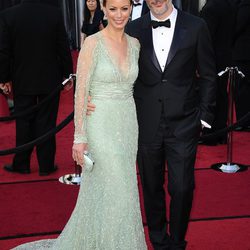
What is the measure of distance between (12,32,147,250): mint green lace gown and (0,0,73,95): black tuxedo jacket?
1940 millimetres

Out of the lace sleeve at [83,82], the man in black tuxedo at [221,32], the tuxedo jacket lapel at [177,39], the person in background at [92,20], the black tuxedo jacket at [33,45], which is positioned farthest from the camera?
the person in background at [92,20]

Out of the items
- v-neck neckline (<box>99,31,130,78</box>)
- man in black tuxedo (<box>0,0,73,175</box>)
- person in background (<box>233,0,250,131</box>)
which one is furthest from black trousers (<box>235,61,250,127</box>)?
v-neck neckline (<box>99,31,130,78</box>)

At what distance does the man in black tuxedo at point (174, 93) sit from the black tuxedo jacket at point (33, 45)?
71.0 inches

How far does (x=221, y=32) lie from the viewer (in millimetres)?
5609

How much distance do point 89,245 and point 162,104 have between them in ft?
2.80

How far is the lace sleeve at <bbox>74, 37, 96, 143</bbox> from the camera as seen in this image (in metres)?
2.68

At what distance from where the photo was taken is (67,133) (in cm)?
641

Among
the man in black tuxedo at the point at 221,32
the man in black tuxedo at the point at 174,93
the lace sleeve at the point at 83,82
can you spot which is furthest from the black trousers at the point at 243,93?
the lace sleeve at the point at 83,82

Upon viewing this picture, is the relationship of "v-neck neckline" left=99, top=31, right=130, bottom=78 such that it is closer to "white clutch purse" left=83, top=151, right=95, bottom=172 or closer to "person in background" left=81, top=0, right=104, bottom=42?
"white clutch purse" left=83, top=151, right=95, bottom=172

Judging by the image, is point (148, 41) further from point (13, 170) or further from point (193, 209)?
point (13, 170)

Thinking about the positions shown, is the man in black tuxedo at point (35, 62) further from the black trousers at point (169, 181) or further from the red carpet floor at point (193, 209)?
the black trousers at point (169, 181)

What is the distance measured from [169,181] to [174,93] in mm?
483

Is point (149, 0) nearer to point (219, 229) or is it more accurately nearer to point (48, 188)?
point (219, 229)

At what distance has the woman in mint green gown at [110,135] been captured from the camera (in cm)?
271
